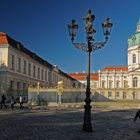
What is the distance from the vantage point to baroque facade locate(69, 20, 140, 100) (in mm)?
50969

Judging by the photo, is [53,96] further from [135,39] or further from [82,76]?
[82,76]

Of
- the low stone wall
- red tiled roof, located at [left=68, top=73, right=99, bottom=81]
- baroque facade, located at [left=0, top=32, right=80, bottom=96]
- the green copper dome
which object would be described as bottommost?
the low stone wall

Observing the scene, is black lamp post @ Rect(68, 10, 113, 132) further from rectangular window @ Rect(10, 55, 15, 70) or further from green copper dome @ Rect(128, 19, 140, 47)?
green copper dome @ Rect(128, 19, 140, 47)

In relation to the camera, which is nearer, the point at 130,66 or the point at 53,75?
the point at 53,75

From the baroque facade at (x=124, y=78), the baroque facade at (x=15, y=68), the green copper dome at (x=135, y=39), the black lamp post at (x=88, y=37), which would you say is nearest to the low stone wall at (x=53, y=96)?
the baroque facade at (x=124, y=78)

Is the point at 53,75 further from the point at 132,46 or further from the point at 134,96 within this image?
the point at 134,96

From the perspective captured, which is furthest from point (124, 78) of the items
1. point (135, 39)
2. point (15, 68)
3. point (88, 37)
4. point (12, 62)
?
point (88, 37)

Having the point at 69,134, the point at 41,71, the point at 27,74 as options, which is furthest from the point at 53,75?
the point at 69,134

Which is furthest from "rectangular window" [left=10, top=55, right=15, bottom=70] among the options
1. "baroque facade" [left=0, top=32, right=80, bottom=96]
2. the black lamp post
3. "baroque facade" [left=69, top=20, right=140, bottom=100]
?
the black lamp post

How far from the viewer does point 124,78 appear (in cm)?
11506

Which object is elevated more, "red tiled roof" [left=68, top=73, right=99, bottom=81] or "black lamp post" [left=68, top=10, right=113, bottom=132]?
"red tiled roof" [left=68, top=73, right=99, bottom=81]

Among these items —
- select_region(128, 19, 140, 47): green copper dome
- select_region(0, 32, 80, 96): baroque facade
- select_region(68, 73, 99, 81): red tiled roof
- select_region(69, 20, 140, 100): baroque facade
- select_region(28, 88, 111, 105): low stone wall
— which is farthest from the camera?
select_region(68, 73, 99, 81): red tiled roof

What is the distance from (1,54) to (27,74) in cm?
1196

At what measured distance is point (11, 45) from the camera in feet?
164
